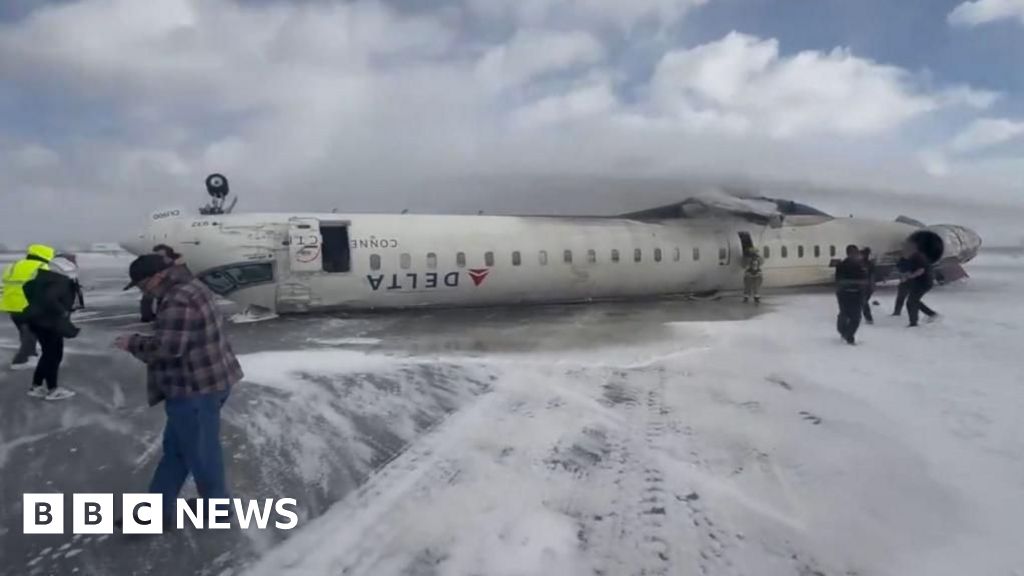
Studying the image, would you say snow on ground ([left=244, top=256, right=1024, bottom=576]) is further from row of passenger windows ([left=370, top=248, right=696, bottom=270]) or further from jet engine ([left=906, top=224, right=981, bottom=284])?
jet engine ([left=906, top=224, right=981, bottom=284])

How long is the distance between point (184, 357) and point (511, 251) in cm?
1171

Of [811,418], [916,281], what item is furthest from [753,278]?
[811,418]

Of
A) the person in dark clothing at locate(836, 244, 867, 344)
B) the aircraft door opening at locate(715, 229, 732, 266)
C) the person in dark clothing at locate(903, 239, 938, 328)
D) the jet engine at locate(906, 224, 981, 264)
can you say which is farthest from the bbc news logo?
the jet engine at locate(906, 224, 981, 264)

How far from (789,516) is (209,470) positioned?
13.1 ft

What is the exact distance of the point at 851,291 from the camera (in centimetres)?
988

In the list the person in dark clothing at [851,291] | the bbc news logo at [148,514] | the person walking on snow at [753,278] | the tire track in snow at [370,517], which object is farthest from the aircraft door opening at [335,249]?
the person walking on snow at [753,278]

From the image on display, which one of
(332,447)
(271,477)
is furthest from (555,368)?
(271,477)

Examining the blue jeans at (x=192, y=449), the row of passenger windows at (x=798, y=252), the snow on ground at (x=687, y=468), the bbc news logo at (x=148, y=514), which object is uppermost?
the row of passenger windows at (x=798, y=252)

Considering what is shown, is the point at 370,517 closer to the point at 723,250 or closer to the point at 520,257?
the point at 520,257

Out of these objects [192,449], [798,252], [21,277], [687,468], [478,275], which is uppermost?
[798,252]

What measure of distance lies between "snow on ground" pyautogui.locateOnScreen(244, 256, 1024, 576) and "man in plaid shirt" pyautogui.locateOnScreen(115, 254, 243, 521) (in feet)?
3.04

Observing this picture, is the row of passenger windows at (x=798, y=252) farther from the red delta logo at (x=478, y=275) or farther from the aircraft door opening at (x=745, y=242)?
the red delta logo at (x=478, y=275)

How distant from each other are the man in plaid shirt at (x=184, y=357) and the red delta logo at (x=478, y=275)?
10.9m

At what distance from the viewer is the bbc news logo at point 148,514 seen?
4.45 m
